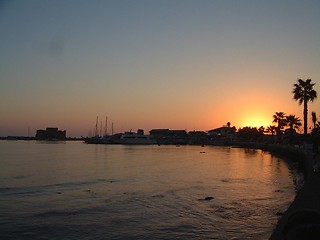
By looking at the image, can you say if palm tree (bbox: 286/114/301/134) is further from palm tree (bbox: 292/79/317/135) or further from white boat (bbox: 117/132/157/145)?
white boat (bbox: 117/132/157/145)

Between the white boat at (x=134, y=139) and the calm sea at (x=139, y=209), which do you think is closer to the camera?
the calm sea at (x=139, y=209)

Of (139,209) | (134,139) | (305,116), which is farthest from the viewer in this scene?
(134,139)

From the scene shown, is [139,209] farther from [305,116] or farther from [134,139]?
[134,139]

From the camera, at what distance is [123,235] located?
588 inches

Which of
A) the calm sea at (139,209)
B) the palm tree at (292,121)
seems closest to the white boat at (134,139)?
the palm tree at (292,121)

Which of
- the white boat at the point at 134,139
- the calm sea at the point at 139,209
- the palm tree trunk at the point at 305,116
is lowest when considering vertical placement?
the calm sea at the point at 139,209

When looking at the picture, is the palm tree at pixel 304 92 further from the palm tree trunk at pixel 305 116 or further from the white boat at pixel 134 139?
the white boat at pixel 134 139

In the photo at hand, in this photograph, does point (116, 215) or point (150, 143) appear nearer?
point (116, 215)

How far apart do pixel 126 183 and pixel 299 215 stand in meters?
24.9

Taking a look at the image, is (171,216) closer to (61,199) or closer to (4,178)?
(61,199)


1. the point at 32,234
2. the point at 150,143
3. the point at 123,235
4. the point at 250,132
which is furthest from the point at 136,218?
the point at 150,143

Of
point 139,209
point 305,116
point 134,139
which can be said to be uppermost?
point 305,116

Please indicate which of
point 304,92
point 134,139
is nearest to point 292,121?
point 304,92

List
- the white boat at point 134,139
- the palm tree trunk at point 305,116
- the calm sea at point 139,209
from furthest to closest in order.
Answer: the white boat at point 134,139 < the palm tree trunk at point 305,116 < the calm sea at point 139,209
